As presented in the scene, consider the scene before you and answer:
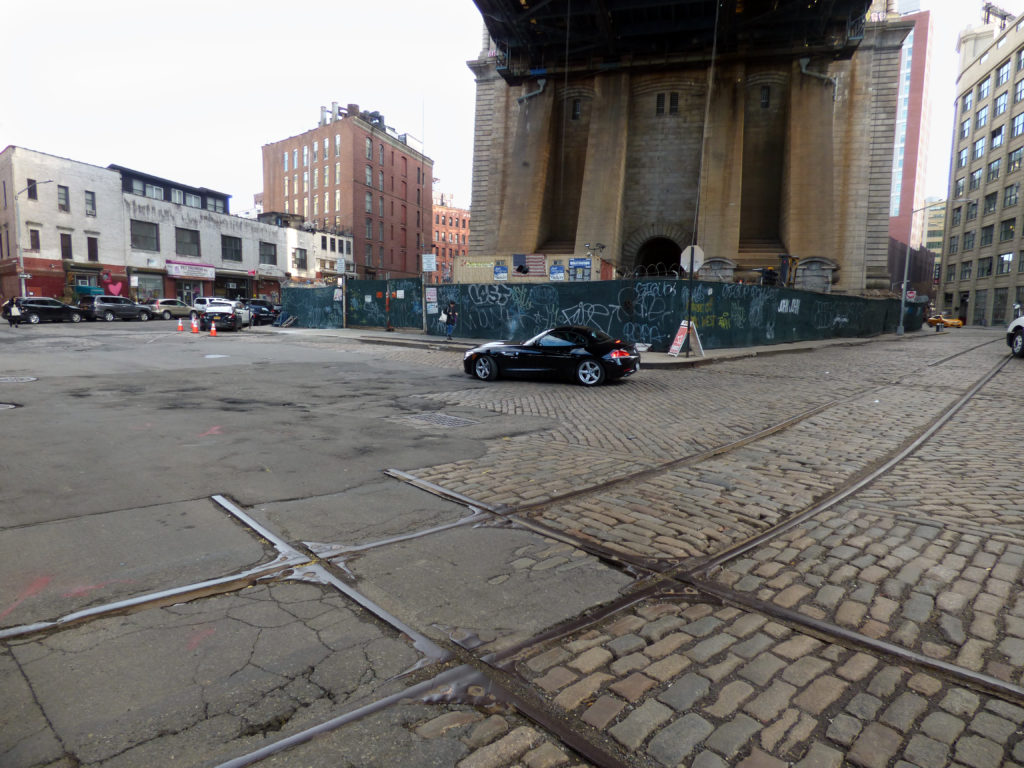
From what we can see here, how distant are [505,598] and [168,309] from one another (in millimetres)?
46907

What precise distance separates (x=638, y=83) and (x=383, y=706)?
133 feet

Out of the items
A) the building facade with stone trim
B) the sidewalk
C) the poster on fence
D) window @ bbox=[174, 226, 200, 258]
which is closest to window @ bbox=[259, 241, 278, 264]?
window @ bbox=[174, 226, 200, 258]

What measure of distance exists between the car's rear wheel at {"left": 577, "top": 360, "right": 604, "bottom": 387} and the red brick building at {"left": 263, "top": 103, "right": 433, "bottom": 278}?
58816 mm

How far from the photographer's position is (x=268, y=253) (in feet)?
186

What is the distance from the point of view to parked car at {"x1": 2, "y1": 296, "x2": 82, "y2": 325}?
32.4 meters

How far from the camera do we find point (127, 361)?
47.8 ft

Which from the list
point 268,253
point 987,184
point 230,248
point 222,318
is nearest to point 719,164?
point 222,318

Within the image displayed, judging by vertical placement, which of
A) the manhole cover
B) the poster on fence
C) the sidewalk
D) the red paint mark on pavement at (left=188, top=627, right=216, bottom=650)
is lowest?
the red paint mark on pavement at (left=188, top=627, right=216, bottom=650)

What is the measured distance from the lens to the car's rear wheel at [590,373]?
12.1m

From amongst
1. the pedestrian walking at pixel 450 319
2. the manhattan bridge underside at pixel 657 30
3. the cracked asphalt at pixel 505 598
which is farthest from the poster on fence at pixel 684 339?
the manhattan bridge underside at pixel 657 30

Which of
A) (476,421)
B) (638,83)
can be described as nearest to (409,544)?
(476,421)

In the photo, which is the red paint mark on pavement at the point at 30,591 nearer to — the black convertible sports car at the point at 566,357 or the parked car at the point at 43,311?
the black convertible sports car at the point at 566,357

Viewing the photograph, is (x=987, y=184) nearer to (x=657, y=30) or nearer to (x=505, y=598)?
(x=657, y=30)

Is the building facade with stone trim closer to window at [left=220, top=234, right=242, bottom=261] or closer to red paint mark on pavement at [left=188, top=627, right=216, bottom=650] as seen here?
window at [left=220, top=234, right=242, bottom=261]
